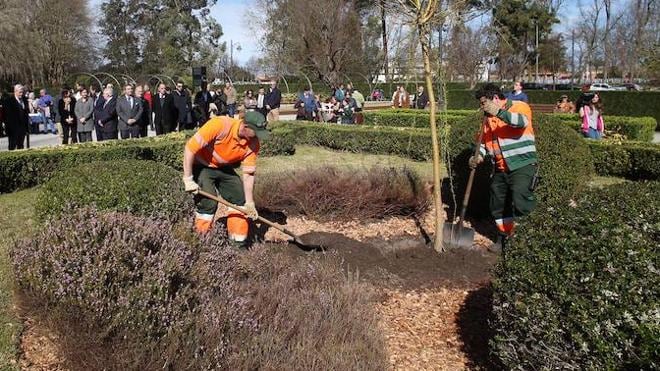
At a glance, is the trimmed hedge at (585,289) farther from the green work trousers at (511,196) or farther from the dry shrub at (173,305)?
the green work trousers at (511,196)

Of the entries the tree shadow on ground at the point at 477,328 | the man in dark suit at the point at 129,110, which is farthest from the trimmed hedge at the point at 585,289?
the man in dark suit at the point at 129,110

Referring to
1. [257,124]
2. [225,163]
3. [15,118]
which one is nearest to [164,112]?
[15,118]

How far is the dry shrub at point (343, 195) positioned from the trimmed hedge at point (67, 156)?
3577 mm

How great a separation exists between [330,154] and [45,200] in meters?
8.52

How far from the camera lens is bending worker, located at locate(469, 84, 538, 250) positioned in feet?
18.7

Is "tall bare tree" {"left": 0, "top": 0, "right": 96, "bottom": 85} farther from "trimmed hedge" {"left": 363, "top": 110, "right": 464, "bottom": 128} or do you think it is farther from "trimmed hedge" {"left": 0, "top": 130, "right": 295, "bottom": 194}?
"trimmed hedge" {"left": 0, "top": 130, "right": 295, "bottom": 194}

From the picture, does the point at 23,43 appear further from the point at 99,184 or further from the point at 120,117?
the point at 99,184

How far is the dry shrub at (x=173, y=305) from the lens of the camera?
2.95 meters

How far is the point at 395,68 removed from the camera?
6.21 metres

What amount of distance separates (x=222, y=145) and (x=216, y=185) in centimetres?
54

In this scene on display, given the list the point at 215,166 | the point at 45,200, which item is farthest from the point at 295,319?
the point at 45,200

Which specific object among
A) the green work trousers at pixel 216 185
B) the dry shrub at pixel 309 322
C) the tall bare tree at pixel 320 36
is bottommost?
the dry shrub at pixel 309 322

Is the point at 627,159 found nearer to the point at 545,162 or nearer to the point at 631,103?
the point at 545,162

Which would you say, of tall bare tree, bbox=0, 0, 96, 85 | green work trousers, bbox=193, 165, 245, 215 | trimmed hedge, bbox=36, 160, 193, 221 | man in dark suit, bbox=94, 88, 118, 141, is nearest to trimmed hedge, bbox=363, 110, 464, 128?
man in dark suit, bbox=94, 88, 118, 141
